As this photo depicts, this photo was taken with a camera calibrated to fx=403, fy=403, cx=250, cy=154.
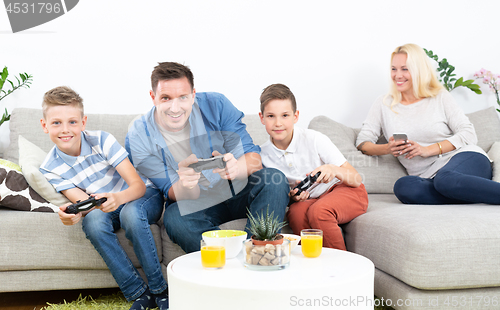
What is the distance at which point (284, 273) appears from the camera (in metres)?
1.00

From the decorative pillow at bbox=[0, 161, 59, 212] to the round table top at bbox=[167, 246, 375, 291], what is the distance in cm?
80

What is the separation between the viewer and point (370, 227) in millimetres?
1506

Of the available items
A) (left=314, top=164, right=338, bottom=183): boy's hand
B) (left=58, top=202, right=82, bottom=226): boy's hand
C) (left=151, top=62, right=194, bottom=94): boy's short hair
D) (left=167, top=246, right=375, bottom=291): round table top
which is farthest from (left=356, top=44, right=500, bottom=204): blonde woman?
(left=58, top=202, right=82, bottom=226): boy's hand

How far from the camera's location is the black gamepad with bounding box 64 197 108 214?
142 centimetres

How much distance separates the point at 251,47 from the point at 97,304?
1734 millimetres

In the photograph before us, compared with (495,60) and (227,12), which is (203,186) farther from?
(495,60)

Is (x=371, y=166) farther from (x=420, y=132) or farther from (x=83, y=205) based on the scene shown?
(x=83, y=205)

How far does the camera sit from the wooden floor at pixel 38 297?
5.35 feet

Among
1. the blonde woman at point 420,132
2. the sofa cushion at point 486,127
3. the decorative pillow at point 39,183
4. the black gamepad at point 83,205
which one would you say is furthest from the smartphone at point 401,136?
the decorative pillow at point 39,183

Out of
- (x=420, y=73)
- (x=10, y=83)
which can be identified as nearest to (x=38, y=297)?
(x=10, y=83)

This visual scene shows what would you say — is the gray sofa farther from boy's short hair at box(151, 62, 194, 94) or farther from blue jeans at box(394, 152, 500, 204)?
boy's short hair at box(151, 62, 194, 94)

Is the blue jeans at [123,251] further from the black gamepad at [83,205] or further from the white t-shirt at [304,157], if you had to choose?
the white t-shirt at [304,157]

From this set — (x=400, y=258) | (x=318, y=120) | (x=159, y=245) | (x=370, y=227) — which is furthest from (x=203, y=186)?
(x=318, y=120)

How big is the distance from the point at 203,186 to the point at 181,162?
0.44ft
